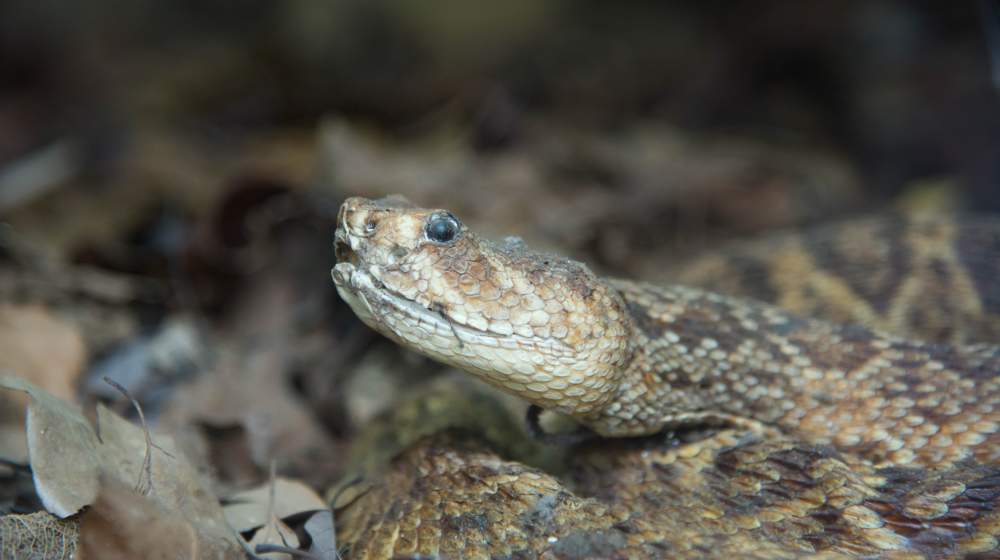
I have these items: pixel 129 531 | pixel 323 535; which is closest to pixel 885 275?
pixel 323 535

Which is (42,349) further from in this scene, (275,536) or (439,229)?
(439,229)

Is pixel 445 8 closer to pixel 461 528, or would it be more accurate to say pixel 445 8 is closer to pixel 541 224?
pixel 541 224

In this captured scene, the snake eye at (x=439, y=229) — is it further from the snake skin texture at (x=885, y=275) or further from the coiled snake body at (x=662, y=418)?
the snake skin texture at (x=885, y=275)

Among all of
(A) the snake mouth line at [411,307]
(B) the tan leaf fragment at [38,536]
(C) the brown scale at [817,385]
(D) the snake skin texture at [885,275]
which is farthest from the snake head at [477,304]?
(D) the snake skin texture at [885,275]

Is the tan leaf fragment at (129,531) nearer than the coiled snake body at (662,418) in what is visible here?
Yes

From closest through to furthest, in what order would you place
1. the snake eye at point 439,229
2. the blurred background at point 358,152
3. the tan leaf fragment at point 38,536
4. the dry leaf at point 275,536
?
1. the tan leaf fragment at point 38,536
2. the snake eye at point 439,229
3. the dry leaf at point 275,536
4. the blurred background at point 358,152

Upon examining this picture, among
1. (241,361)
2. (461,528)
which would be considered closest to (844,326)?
(461,528)
